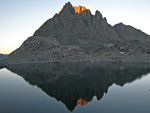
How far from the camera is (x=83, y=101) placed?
39.1 metres

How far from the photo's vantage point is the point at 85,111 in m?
32.2

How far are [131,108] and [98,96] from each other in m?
12.4

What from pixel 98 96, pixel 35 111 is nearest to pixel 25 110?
pixel 35 111

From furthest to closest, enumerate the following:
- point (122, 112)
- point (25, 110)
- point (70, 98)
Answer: point (70, 98) → point (25, 110) → point (122, 112)

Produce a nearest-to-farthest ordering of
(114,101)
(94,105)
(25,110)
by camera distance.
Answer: (25,110)
(94,105)
(114,101)

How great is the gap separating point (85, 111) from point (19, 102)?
64.7 ft

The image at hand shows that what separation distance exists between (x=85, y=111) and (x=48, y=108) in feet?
30.6

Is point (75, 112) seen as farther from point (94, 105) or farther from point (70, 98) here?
point (70, 98)

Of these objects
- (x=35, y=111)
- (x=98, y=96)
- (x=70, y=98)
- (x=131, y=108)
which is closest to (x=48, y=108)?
(x=35, y=111)

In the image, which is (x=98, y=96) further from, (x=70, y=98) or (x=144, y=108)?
(x=144, y=108)

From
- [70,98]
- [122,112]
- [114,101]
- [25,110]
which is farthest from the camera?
[70,98]

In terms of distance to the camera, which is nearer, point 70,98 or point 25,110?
point 25,110

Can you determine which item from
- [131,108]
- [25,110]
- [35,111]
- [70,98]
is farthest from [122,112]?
[25,110]

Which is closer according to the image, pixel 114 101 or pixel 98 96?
pixel 114 101
